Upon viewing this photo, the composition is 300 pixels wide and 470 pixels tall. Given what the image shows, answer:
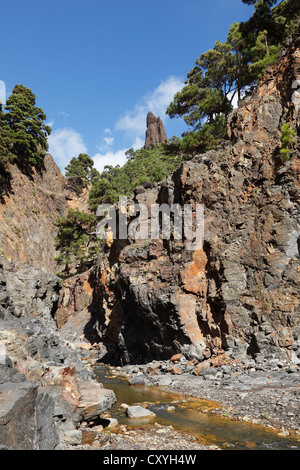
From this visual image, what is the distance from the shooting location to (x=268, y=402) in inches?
440

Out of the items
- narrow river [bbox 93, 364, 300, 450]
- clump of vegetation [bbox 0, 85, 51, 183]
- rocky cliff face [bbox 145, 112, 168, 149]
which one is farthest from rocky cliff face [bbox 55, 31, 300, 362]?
rocky cliff face [bbox 145, 112, 168, 149]

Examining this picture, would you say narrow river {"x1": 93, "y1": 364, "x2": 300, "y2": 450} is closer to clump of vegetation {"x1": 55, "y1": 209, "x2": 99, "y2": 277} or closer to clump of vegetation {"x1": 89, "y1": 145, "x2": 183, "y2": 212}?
clump of vegetation {"x1": 89, "y1": 145, "x2": 183, "y2": 212}

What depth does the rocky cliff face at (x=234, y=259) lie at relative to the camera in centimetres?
1781

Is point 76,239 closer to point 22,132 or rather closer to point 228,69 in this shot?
point 22,132

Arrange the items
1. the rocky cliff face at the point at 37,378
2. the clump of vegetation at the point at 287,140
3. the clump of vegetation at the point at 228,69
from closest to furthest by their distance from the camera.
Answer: the rocky cliff face at the point at 37,378 < the clump of vegetation at the point at 287,140 < the clump of vegetation at the point at 228,69

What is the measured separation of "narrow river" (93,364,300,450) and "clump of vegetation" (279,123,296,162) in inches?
587

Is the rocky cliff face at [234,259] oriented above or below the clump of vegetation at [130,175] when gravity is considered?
below

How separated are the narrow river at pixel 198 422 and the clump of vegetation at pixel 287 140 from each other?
14919mm

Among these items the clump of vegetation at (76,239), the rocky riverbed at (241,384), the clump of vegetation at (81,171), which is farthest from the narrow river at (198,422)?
the clump of vegetation at (81,171)

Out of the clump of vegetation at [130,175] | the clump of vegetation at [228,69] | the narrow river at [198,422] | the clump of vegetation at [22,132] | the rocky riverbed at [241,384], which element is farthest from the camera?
the clump of vegetation at [22,132]

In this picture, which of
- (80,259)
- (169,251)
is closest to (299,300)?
(169,251)

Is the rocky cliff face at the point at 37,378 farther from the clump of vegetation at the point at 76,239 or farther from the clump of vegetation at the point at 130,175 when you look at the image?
the clump of vegetation at the point at 76,239

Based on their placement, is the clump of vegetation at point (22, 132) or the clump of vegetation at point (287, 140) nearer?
the clump of vegetation at point (287, 140)

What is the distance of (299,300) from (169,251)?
393 inches
